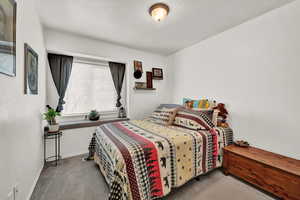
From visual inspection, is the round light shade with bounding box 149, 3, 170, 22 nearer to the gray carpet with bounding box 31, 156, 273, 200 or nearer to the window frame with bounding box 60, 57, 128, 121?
the window frame with bounding box 60, 57, 128, 121

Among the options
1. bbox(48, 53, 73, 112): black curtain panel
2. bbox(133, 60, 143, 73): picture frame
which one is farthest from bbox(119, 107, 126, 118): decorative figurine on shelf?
bbox(48, 53, 73, 112): black curtain panel

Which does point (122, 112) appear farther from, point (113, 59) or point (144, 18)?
point (144, 18)

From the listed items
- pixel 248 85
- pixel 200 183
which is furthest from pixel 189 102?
pixel 200 183

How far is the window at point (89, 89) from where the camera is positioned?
9.41ft

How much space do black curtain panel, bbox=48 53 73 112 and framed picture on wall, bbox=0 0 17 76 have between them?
1.68 metres

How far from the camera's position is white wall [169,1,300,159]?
169 cm

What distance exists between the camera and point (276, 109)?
5.96 ft

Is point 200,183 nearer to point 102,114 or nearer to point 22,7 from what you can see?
point 102,114

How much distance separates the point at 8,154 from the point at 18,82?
2.28 ft

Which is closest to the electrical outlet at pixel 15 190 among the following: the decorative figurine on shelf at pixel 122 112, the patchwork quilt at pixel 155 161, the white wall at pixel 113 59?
the patchwork quilt at pixel 155 161

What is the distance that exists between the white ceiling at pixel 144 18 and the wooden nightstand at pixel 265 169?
7.19 feet

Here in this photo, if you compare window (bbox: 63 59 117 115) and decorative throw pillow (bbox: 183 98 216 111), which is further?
window (bbox: 63 59 117 115)

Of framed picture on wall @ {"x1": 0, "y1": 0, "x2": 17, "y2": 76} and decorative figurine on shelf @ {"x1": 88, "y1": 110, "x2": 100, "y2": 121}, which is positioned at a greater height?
framed picture on wall @ {"x1": 0, "y1": 0, "x2": 17, "y2": 76}

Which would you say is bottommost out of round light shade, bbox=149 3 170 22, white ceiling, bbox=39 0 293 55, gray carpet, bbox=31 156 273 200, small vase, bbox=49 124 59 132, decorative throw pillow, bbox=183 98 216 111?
gray carpet, bbox=31 156 273 200
